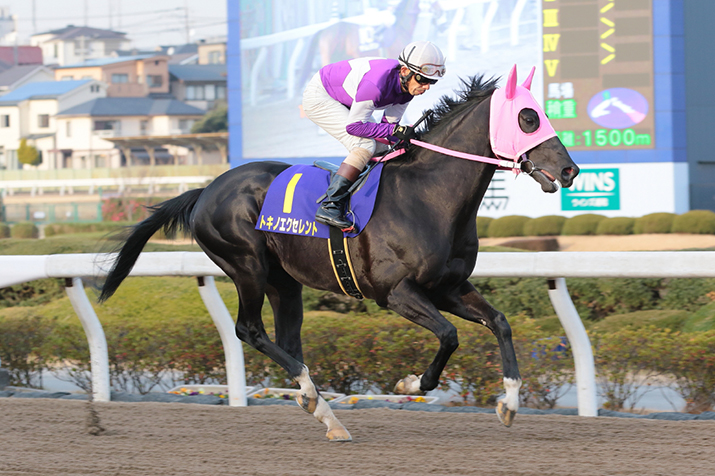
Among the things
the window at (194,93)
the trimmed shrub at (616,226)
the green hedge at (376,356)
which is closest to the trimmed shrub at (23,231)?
the trimmed shrub at (616,226)

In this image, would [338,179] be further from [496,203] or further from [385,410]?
[496,203]

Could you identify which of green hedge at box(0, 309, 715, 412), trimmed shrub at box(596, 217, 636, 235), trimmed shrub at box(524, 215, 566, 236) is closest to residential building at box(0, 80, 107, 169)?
trimmed shrub at box(524, 215, 566, 236)

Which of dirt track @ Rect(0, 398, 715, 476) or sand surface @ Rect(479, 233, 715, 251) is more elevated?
dirt track @ Rect(0, 398, 715, 476)

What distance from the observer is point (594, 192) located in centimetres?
2052

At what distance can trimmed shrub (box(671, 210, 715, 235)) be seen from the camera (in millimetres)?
17859

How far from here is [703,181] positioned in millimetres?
21562

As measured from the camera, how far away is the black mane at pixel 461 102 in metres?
3.72

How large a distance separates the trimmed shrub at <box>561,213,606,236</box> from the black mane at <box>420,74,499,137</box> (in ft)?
52.2

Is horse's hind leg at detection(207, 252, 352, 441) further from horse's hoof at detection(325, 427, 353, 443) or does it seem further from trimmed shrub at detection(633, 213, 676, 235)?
trimmed shrub at detection(633, 213, 676, 235)

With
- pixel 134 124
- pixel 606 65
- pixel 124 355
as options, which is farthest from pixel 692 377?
pixel 134 124

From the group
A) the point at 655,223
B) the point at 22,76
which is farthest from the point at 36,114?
the point at 655,223

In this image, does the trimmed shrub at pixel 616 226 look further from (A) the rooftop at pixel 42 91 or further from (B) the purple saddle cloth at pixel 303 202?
(A) the rooftop at pixel 42 91

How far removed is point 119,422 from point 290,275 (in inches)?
44.2

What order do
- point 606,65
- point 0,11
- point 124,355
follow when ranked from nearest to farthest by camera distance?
1. point 124,355
2. point 606,65
3. point 0,11
